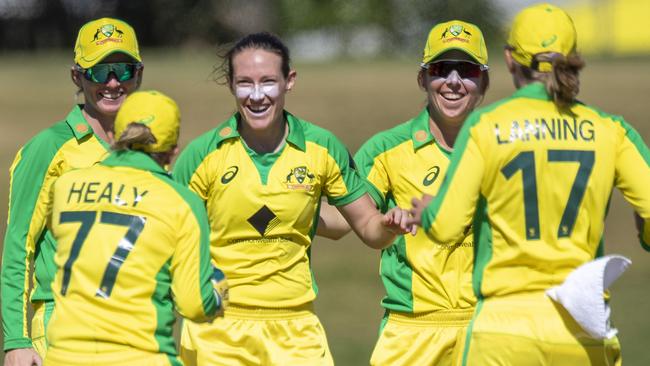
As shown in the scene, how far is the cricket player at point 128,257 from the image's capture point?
5.03 meters

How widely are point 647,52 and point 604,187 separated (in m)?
23.5

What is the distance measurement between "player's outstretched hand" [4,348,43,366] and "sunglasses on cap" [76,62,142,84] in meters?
1.40

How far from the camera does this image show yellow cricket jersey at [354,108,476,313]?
21.3ft

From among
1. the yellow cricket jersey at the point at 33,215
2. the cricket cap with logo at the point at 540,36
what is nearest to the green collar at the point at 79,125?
the yellow cricket jersey at the point at 33,215

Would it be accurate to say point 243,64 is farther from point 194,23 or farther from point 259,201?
point 194,23

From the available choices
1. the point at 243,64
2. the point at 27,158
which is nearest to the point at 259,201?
the point at 243,64

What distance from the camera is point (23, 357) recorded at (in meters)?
5.81

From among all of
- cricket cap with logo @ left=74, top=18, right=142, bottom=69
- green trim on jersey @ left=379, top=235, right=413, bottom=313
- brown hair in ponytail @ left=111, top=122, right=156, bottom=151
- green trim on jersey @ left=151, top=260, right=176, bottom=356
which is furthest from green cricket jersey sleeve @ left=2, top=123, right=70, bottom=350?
green trim on jersey @ left=379, top=235, right=413, bottom=313

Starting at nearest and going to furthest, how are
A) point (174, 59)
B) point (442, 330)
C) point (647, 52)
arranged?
point (442, 330) < point (174, 59) < point (647, 52)

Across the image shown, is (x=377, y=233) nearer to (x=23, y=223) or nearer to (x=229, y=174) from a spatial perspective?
(x=229, y=174)

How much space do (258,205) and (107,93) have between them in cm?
97

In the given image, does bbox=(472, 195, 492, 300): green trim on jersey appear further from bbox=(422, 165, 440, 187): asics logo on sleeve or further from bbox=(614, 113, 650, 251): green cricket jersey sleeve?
bbox=(422, 165, 440, 187): asics logo on sleeve

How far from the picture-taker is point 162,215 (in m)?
5.05

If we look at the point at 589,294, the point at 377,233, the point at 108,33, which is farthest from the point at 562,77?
the point at 108,33
